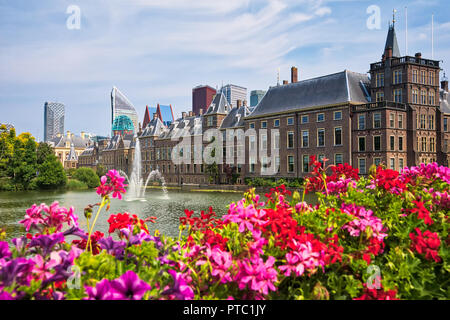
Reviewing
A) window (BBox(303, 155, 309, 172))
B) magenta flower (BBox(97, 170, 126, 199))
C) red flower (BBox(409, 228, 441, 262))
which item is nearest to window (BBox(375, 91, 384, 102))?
window (BBox(303, 155, 309, 172))

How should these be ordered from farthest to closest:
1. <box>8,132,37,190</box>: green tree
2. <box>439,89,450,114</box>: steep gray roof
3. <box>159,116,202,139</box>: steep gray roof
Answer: <box>159,116,202,139</box>: steep gray roof < <box>8,132,37,190</box>: green tree < <box>439,89,450,114</box>: steep gray roof

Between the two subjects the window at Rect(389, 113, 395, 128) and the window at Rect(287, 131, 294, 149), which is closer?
the window at Rect(389, 113, 395, 128)

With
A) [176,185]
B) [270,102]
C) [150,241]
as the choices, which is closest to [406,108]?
[270,102]

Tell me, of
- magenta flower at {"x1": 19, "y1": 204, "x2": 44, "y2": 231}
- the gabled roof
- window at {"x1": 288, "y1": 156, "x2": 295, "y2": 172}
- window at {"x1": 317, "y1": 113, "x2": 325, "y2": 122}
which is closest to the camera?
magenta flower at {"x1": 19, "y1": 204, "x2": 44, "y2": 231}

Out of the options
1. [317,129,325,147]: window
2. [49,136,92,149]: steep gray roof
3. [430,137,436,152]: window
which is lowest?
[430,137,436,152]: window

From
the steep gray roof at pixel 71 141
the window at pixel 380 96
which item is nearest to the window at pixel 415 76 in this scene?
the window at pixel 380 96

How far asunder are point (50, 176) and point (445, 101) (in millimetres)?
58096

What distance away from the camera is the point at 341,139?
41938mm

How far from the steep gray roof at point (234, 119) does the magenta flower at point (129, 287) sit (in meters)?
53.1

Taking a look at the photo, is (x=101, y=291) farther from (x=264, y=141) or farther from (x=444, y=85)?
Answer: (x=444, y=85)

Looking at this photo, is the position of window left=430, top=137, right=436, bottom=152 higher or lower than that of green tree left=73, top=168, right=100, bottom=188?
higher

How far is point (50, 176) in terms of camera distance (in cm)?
5450

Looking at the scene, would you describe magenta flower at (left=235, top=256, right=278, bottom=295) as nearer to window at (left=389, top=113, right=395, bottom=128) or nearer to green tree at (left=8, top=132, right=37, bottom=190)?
window at (left=389, top=113, right=395, bottom=128)

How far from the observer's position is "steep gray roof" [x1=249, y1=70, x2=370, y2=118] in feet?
138
